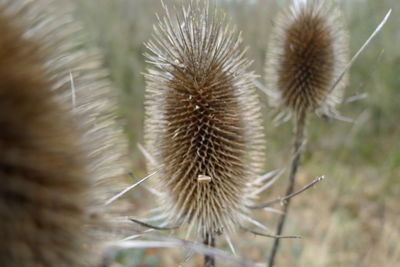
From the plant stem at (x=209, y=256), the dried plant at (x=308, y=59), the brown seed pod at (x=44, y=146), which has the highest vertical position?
the dried plant at (x=308, y=59)

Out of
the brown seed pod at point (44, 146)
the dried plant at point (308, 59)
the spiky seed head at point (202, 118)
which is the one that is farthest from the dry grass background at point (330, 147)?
the brown seed pod at point (44, 146)

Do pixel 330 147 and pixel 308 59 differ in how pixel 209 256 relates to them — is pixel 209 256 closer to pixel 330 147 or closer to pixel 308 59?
pixel 308 59

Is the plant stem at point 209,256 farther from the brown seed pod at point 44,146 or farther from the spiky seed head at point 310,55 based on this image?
the spiky seed head at point 310,55

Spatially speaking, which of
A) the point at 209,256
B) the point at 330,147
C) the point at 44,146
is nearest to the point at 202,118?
the point at 209,256

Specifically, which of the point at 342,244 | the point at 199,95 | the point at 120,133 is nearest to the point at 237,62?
the point at 199,95

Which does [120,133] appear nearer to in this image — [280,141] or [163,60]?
[163,60]
